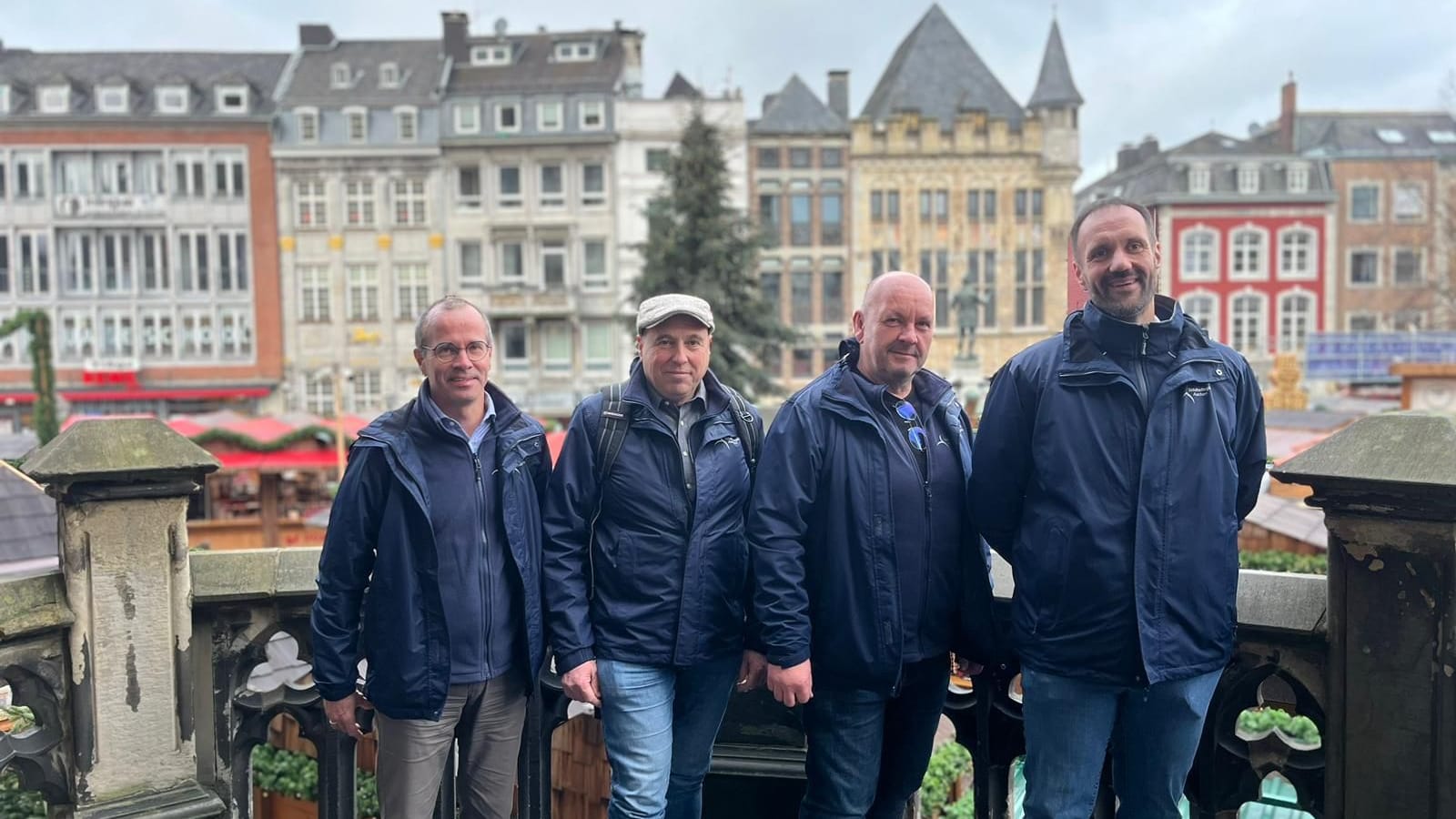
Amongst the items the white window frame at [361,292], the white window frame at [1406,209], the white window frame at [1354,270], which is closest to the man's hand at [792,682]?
the white window frame at [361,292]

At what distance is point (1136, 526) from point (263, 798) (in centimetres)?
551

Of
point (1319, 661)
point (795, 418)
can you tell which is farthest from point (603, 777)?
point (1319, 661)

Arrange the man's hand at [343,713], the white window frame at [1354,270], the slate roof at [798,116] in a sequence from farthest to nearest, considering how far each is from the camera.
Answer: the white window frame at [1354,270] → the slate roof at [798,116] → the man's hand at [343,713]

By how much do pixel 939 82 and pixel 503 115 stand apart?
55.4 feet

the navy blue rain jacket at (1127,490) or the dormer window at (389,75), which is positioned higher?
the dormer window at (389,75)

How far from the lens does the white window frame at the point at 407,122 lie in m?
37.0

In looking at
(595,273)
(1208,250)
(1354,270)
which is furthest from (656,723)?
(1354,270)

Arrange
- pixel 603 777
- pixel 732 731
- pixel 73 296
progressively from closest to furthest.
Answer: pixel 732 731 → pixel 603 777 → pixel 73 296

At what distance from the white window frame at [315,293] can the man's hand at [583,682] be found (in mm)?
36937

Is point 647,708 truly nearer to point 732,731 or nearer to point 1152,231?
point 732,731

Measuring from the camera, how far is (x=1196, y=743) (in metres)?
2.56

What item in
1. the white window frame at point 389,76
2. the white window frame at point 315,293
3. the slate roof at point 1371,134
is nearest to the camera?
the white window frame at point 315,293

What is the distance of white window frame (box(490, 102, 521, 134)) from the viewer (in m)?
37.2

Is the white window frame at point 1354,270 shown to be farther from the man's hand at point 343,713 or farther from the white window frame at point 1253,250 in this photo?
the man's hand at point 343,713
